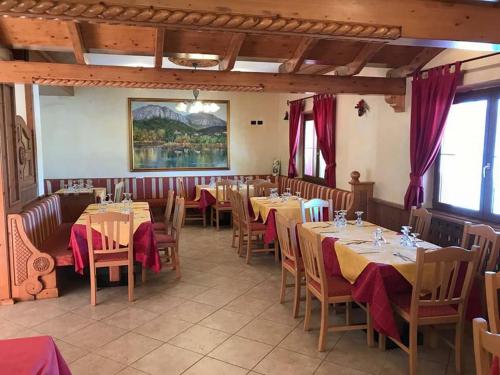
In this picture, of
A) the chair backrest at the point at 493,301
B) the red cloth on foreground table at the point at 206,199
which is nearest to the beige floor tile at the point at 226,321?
the chair backrest at the point at 493,301

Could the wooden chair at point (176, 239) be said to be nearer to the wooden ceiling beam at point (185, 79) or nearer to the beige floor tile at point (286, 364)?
the wooden ceiling beam at point (185, 79)

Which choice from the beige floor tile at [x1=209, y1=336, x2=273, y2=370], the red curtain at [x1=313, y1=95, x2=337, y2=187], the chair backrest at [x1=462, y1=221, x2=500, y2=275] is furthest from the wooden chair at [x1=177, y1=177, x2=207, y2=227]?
the chair backrest at [x1=462, y1=221, x2=500, y2=275]

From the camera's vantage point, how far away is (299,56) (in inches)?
174

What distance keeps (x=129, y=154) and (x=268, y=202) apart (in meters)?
4.01

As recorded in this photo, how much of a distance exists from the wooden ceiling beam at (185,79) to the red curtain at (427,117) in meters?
0.45

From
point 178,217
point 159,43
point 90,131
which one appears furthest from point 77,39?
point 90,131

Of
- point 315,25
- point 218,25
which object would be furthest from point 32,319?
point 315,25

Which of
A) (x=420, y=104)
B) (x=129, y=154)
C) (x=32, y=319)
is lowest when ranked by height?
(x=32, y=319)

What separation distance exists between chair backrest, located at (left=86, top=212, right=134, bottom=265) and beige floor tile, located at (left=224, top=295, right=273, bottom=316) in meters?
1.14

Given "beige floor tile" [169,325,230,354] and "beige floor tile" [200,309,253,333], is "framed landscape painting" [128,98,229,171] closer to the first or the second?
"beige floor tile" [200,309,253,333]

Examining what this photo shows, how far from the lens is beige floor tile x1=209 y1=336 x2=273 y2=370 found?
2938 mm

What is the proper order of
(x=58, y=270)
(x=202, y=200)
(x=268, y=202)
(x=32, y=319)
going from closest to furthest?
(x=32, y=319) < (x=58, y=270) < (x=268, y=202) < (x=202, y=200)

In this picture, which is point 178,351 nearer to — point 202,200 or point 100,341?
point 100,341

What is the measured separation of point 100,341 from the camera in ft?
10.6
